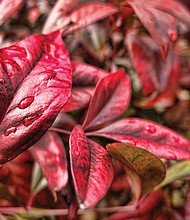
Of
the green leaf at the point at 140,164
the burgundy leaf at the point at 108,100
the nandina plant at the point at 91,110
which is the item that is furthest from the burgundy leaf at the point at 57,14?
the green leaf at the point at 140,164

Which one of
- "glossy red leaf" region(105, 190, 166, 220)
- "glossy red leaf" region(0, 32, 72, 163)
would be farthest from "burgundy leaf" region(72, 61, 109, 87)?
"glossy red leaf" region(105, 190, 166, 220)

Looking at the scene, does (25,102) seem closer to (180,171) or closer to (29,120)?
(29,120)

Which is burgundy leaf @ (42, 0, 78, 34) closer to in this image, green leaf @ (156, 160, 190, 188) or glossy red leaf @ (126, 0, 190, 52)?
glossy red leaf @ (126, 0, 190, 52)

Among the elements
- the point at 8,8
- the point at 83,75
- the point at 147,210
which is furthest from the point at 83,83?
the point at 147,210

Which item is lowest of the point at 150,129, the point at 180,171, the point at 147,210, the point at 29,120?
the point at 147,210

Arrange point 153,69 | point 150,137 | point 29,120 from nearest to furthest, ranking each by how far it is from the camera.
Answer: point 29,120 < point 150,137 < point 153,69
